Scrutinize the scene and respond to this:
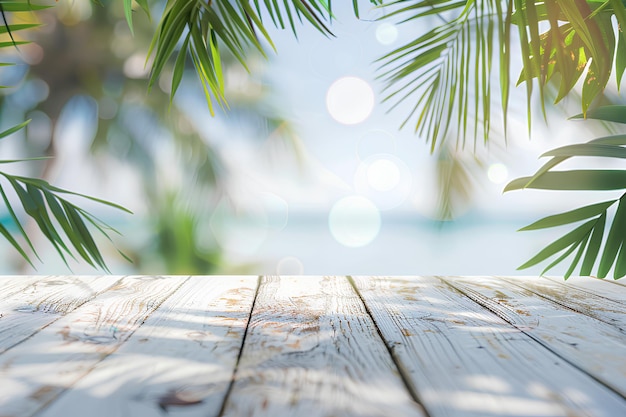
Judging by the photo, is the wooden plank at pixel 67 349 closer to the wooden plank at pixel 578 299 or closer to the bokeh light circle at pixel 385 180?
the wooden plank at pixel 578 299

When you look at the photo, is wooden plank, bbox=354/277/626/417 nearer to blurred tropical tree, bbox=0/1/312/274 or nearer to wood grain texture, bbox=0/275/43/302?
wood grain texture, bbox=0/275/43/302

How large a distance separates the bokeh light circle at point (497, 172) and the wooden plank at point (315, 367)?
2.08 metres

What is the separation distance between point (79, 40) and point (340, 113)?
27.9ft

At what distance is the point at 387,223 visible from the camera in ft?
35.3

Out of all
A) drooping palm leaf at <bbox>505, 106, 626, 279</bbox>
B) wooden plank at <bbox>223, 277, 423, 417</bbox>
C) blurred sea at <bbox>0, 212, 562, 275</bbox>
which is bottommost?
blurred sea at <bbox>0, 212, 562, 275</bbox>

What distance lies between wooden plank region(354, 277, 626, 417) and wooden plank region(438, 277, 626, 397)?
0.02 metres

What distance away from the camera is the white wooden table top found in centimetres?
47

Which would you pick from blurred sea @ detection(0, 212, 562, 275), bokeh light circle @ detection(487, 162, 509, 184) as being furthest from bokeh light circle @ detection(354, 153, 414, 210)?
bokeh light circle @ detection(487, 162, 509, 184)

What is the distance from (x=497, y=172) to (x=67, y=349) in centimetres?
263

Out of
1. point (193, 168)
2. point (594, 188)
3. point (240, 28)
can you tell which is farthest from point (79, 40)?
point (594, 188)

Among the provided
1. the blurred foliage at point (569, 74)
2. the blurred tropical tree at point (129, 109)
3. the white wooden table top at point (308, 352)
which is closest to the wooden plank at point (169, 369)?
the white wooden table top at point (308, 352)

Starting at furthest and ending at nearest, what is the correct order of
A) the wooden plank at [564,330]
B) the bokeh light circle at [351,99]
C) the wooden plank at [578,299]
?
1. the bokeh light circle at [351,99]
2. the wooden plank at [578,299]
3. the wooden plank at [564,330]

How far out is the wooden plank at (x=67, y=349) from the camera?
0.49 meters

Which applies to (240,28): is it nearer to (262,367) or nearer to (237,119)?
(262,367)
